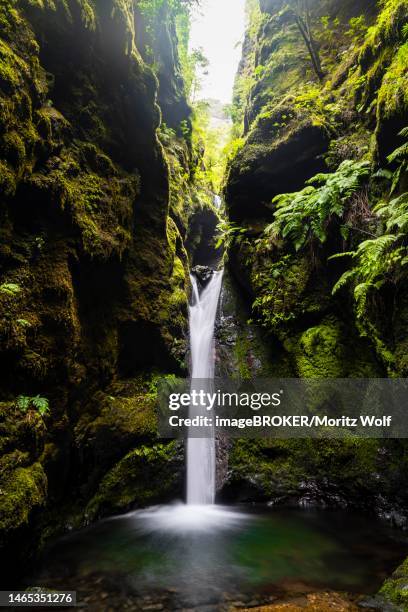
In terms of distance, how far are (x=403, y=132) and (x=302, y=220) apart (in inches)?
103

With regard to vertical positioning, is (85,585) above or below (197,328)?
below

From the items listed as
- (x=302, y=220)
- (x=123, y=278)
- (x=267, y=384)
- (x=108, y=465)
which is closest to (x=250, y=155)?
(x=302, y=220)

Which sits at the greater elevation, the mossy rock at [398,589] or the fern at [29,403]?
the fern at [29,403]

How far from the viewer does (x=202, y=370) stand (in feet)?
31.7

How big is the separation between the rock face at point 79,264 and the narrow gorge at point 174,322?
0.11 ft

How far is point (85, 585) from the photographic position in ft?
14.0

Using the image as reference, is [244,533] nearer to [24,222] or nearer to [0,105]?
[24,222]

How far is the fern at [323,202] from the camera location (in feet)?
21.5

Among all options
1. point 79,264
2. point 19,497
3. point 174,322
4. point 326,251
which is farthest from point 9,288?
point 326,251

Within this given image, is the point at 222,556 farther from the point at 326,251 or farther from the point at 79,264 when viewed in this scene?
the point at 326,251

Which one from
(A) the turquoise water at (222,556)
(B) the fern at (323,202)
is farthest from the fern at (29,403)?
(B) the fern at (323,202)

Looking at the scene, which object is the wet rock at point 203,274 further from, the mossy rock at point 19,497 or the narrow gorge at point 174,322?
the mossy rock at point 19,497

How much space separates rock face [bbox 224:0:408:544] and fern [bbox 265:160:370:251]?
0.06 m

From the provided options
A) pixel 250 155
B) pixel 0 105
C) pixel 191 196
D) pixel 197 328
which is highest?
pixel 191 196
